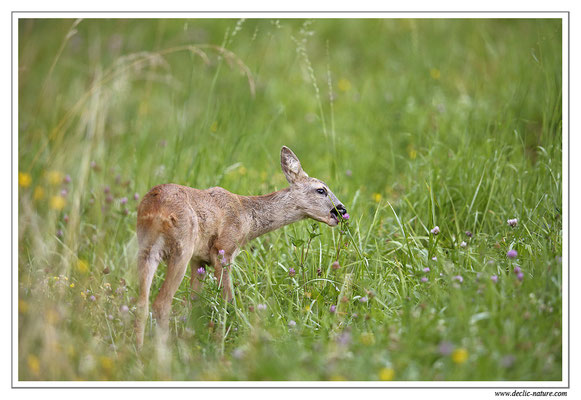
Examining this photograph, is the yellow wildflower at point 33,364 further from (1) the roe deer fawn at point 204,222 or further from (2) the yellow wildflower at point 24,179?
(2) the yellow wildflower at point 24,179

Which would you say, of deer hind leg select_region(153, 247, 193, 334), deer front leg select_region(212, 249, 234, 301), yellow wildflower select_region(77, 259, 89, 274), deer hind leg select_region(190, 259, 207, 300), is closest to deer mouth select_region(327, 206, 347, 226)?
deer front leg select_region(212, 249, 234, 301)

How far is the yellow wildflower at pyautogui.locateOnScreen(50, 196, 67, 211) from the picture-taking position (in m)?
5.47

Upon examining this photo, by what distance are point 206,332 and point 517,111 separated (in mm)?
4301

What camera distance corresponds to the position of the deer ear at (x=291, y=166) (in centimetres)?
525

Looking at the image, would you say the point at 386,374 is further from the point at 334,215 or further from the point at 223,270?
the point at 334,215

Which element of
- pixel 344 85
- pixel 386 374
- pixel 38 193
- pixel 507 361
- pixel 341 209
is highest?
pixel 344 85

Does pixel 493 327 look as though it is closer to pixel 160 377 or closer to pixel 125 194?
pixel 160 377

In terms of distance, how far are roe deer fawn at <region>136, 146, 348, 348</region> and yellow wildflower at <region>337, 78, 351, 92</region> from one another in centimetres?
436

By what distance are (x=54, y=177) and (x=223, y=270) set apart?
2.66 m

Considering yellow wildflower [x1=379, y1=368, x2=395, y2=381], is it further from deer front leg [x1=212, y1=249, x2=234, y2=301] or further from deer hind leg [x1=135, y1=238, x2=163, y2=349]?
deer hind leg [x1=135, y1=238, x2=163, y2=349]

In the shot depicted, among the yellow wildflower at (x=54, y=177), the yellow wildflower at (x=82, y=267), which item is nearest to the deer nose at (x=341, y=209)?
the yellow wildflower at (x=82, y=267)

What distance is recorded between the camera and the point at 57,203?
17.6 ft

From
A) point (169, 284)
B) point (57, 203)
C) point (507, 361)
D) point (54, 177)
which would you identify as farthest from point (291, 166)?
point (54, 177)

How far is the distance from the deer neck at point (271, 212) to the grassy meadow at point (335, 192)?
267 mm
